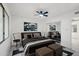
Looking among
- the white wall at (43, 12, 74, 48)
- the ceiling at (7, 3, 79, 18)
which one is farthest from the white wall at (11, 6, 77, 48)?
the ceiling at (7, 3, 79, 18)

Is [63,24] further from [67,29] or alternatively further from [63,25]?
[67,29]

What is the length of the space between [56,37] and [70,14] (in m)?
3.70

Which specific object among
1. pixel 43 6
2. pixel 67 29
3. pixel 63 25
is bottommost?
pixel 67 29

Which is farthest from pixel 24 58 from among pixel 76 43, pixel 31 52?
pixel 76 43

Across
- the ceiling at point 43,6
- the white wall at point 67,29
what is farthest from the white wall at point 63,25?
the ceiling at point 43,6

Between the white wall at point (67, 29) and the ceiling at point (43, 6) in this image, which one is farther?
the white wall at point (67, 29)

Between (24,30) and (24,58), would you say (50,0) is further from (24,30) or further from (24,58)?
(24,30)

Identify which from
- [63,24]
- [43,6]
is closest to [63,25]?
[63,24]

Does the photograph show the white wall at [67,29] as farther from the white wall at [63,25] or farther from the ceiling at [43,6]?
the ceiling at [43,6]

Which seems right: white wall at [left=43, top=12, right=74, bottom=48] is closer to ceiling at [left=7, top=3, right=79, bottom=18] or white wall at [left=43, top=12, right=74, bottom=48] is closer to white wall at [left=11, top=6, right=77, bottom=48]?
white wall at [left=11, top=6, right=77, bottom=48]

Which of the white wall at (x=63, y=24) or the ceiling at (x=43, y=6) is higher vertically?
the ceiling at (x=43, y=6)

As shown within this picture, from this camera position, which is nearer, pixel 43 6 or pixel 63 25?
pixel 43 6

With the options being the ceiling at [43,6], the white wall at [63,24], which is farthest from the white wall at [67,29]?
the ceiling at [43,6]

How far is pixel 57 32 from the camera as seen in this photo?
24.7ft
